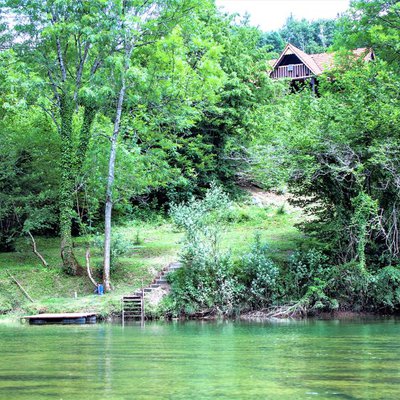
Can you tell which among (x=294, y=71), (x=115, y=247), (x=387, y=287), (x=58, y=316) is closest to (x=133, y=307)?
(x=58, y=316)

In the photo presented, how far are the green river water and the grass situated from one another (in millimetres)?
5267

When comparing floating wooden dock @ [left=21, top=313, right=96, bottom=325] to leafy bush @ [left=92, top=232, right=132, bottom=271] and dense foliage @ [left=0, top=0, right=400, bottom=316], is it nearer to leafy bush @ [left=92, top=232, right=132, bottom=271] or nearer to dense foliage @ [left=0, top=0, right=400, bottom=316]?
dense foliage @ [left=0, top=0, right=400, bottom=316]

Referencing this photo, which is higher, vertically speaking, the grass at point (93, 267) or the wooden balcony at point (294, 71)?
the wooden balcony at point (294, 71)

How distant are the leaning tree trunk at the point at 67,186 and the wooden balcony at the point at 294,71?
36.3 m

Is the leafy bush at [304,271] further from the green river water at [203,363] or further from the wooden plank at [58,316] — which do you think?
the wooden plank at [58,316]

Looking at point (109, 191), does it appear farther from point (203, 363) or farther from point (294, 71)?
point (294, 71)

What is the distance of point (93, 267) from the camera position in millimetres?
32406

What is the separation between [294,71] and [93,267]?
39.3 m

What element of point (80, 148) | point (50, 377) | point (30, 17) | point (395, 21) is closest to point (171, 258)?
point (80, 148)

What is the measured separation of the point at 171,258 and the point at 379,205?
9.93 meters

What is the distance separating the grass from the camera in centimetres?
2823

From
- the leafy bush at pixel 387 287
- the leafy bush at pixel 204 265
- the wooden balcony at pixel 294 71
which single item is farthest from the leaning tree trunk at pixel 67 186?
the wooden balcony at pixel 294 71

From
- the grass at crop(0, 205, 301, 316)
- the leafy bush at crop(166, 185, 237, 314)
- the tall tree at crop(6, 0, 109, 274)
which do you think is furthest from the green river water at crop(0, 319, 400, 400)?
the tall tree at crop(6, 0, 109, 274)

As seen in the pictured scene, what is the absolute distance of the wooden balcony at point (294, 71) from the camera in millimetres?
65375
